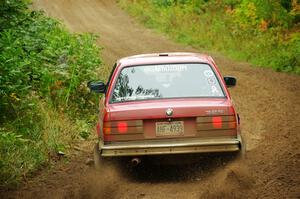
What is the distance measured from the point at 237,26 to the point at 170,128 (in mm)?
19447

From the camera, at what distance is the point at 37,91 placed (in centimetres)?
1176

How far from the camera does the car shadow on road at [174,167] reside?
798cm

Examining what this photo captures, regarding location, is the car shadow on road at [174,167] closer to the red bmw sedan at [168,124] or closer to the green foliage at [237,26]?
the red bmw sedan at [168,124]

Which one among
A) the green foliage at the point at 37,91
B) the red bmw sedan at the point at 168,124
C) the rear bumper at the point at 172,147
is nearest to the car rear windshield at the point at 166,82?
the red bmw sedan at the point at 168,124

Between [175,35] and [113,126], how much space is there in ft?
66.2

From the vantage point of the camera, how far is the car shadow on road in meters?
7.98

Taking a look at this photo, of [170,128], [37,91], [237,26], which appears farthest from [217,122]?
[237,26]

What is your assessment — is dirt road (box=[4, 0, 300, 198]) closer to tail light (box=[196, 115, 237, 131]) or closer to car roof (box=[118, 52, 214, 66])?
tail light (box=[196, 115, 237, 131])

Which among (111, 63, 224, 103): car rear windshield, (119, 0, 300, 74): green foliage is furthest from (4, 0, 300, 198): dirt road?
(119, 0, 300, 74): green foliage

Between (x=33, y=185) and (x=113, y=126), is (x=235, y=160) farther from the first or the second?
(x=33, y=185)

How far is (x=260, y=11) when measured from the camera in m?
→ 24.5

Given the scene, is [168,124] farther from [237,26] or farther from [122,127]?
[237,26]

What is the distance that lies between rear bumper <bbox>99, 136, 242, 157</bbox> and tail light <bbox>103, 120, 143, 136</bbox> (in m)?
0.14

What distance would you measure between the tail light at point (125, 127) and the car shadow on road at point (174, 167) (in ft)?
1.47
